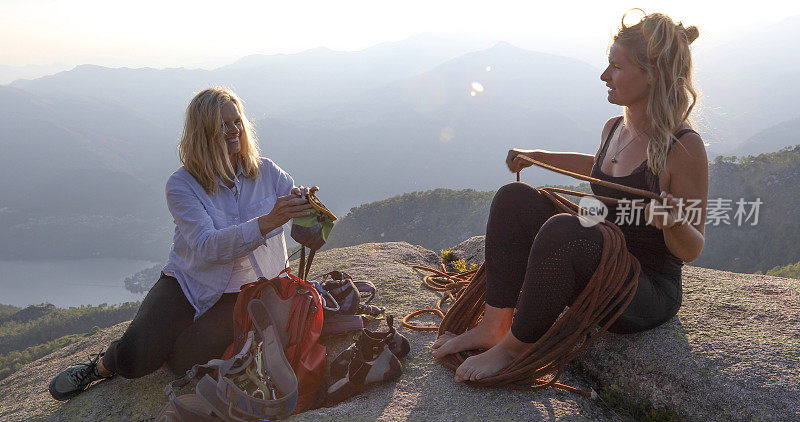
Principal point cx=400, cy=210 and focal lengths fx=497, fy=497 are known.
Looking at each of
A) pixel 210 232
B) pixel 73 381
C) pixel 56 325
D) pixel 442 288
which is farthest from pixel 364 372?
pixel 56 325

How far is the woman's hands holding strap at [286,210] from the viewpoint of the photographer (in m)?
2.99

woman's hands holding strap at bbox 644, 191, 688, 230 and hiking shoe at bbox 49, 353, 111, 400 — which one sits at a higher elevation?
woman's hands holding strap at bbox 644, 191, 688, 230

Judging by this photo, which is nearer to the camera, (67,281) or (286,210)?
(286,210)

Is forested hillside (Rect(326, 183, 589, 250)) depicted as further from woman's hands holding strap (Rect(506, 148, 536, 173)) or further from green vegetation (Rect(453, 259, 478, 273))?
woman's hands holding strap (Rect(506, 148, 536, 173))

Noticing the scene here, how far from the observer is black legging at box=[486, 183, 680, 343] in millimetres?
2484

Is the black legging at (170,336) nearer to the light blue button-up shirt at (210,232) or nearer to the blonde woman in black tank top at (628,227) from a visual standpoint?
the light blue button-up shirt at (210,232)

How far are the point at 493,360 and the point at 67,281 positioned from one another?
457ft

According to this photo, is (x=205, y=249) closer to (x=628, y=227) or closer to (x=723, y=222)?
(x=628, y=227)

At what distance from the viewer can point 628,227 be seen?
2.78m

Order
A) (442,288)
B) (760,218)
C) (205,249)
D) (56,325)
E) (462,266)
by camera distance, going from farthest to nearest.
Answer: (56,325) → (760,218) → (462,266) → (442,288) → (205,249)

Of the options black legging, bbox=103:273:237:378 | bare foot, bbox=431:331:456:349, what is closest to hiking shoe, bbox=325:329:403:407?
bare foot, bbox=431:331:456:349

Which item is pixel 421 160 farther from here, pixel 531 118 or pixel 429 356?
pixel 429 356

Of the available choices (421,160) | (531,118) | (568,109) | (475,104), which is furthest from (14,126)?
(568,109)

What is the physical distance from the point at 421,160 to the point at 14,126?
532ft
